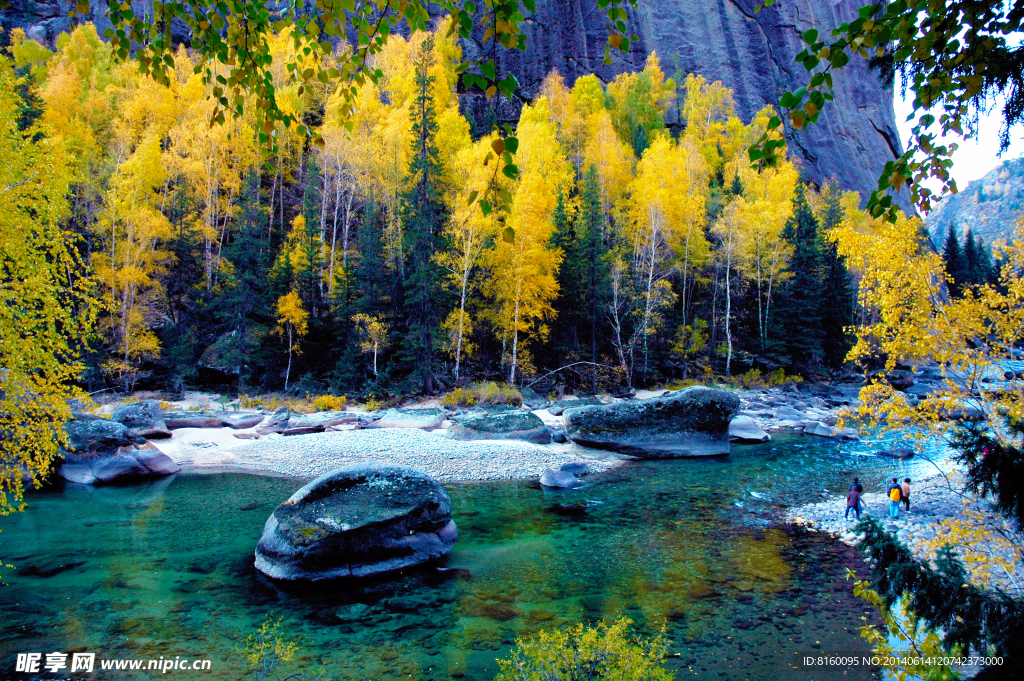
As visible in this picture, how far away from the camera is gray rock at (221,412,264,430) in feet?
58.0

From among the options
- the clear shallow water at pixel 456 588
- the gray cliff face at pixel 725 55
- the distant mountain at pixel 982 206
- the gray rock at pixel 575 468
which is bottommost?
the clear shallow water at pixel 456 588

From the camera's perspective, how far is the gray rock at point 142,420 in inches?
612

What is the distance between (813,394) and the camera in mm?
27938

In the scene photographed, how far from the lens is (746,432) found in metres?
18.4

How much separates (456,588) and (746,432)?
14543 millimetres

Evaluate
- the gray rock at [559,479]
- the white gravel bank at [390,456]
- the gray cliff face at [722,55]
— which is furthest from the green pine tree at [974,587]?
the gray cliff face at [722,55]

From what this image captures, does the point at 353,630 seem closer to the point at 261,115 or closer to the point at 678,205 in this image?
the point at 261,115

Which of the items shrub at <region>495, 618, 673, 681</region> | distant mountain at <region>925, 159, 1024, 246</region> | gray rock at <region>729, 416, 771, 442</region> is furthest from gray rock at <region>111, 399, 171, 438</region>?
distant mountain at <region>925, 159, 1024, 246</region>

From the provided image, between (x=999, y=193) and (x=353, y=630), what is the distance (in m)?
216

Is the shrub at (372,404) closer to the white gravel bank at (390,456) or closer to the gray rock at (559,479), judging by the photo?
the white gravel bank at (390,456)

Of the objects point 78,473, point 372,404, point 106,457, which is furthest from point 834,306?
point 78,473

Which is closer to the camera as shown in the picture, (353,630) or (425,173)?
(353,630)

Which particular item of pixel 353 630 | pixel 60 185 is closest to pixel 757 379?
pixel 353 630

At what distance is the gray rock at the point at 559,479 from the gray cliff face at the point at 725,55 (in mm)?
41866
